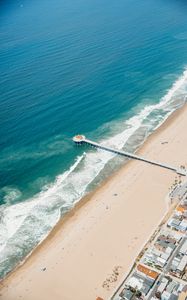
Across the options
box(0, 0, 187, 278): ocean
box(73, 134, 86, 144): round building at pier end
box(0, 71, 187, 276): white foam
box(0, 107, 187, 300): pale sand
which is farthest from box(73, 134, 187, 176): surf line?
box(0, 0, 187, 278): ocean

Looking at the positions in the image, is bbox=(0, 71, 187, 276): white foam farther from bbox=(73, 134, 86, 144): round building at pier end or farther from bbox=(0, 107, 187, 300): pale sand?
bbox=(73, 134, 86, 144): round building at pier end

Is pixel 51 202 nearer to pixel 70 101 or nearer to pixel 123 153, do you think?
pixel 123 153

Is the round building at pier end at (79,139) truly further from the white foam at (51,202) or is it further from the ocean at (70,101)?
the white foam at (51,202)

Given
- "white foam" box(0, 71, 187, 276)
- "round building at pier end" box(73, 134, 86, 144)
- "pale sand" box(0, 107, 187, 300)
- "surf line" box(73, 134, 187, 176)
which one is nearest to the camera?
"pale sand" box(0, 107, 187, 300)

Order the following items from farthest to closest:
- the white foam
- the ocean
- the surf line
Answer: the surf line
the ocean
the white foam

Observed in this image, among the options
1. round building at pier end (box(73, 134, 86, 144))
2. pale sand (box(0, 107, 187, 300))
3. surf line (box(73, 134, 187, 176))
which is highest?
surf line (box(73, 134, 187, 176))

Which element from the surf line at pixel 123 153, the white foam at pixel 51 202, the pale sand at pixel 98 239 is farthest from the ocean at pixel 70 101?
the pale sand at pixel 98 239

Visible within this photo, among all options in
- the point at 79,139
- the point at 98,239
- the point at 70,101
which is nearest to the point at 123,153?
the point at 79,139
